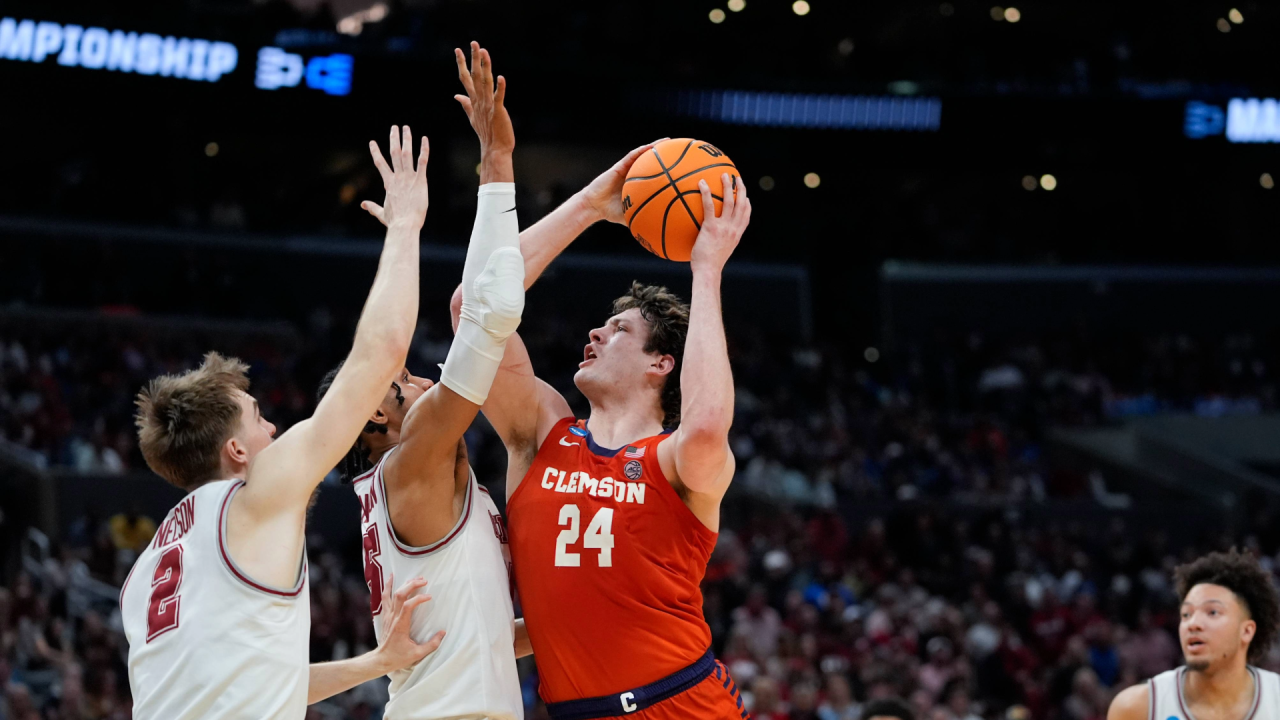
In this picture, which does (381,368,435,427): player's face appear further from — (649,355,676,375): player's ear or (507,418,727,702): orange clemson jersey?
(649,355,676,375): player's ear

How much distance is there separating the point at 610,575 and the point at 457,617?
48 centimetres

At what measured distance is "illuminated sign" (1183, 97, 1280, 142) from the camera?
25.1 metres

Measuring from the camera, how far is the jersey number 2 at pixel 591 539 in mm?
4055

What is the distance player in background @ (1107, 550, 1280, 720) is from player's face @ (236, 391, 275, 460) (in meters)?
4.05

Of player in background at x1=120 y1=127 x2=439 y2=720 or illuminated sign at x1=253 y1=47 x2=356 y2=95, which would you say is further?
illuminated sign at x1=253 y1=47 x2=356 y2=95

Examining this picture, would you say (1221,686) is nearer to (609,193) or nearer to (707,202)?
(707,202)

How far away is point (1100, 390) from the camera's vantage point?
81.1ft

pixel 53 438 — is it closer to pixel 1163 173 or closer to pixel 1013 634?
pixel 1013 634

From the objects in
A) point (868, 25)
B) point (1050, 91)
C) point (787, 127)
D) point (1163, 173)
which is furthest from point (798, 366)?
point (1163, 173)

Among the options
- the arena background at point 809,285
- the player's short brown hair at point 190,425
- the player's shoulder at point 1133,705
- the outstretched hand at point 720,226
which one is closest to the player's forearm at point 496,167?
the outstretched hand at point 720,226

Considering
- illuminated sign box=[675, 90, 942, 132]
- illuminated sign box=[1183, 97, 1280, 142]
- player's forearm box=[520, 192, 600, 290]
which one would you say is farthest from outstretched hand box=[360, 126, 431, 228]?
illuminated sign box=[1183, 97, 1280, 142]

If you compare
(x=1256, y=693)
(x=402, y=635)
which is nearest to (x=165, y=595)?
(x=402, y=635)

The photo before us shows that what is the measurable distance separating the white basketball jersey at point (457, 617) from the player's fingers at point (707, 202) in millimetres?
1106

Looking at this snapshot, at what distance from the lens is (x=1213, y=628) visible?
589 cm
